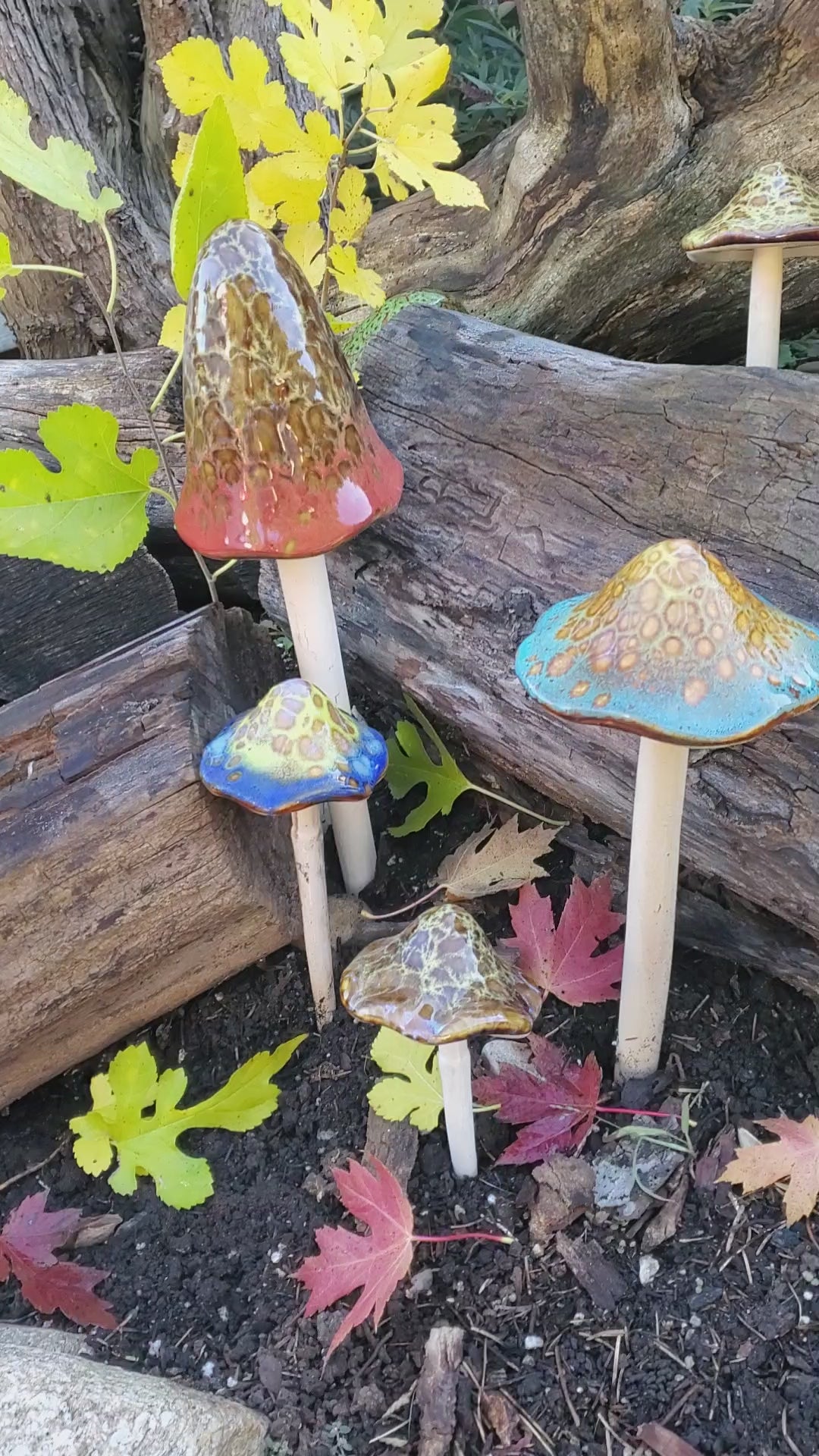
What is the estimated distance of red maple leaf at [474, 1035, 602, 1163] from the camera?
1.66 metres

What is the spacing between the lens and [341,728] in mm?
1616

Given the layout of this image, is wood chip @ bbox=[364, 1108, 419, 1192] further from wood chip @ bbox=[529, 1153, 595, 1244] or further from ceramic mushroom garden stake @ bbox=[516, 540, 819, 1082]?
ceramic mushroom garden stake @ bbox=[516, 540, 819, 1082]

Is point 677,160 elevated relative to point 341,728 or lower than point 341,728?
elevated

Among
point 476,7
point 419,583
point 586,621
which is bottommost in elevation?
point 419,583

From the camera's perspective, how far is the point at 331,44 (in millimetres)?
1709

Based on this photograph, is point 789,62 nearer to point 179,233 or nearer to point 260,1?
point 260,1

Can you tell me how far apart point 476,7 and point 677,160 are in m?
2.48

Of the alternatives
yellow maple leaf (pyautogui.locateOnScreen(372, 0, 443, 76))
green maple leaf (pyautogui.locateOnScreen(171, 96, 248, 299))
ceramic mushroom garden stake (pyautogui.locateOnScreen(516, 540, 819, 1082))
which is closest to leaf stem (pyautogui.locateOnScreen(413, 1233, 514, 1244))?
ceramic mushroom garden stake (pyautogui.locateOnScreen(516, 540, 819, 1082))

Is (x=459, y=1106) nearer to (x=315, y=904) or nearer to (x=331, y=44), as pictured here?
(x=315, y=904)

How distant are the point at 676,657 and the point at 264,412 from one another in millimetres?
778

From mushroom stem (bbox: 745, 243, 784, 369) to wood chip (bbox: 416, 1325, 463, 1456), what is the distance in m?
2.00

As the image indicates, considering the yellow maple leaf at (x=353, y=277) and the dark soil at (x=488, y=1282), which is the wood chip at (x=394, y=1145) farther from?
the yellow maple leaf at (x=353, y=277)

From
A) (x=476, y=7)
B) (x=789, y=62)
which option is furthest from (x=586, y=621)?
(x=476, y=7)

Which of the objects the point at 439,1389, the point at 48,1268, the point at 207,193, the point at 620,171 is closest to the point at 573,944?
the point at 439,1389
